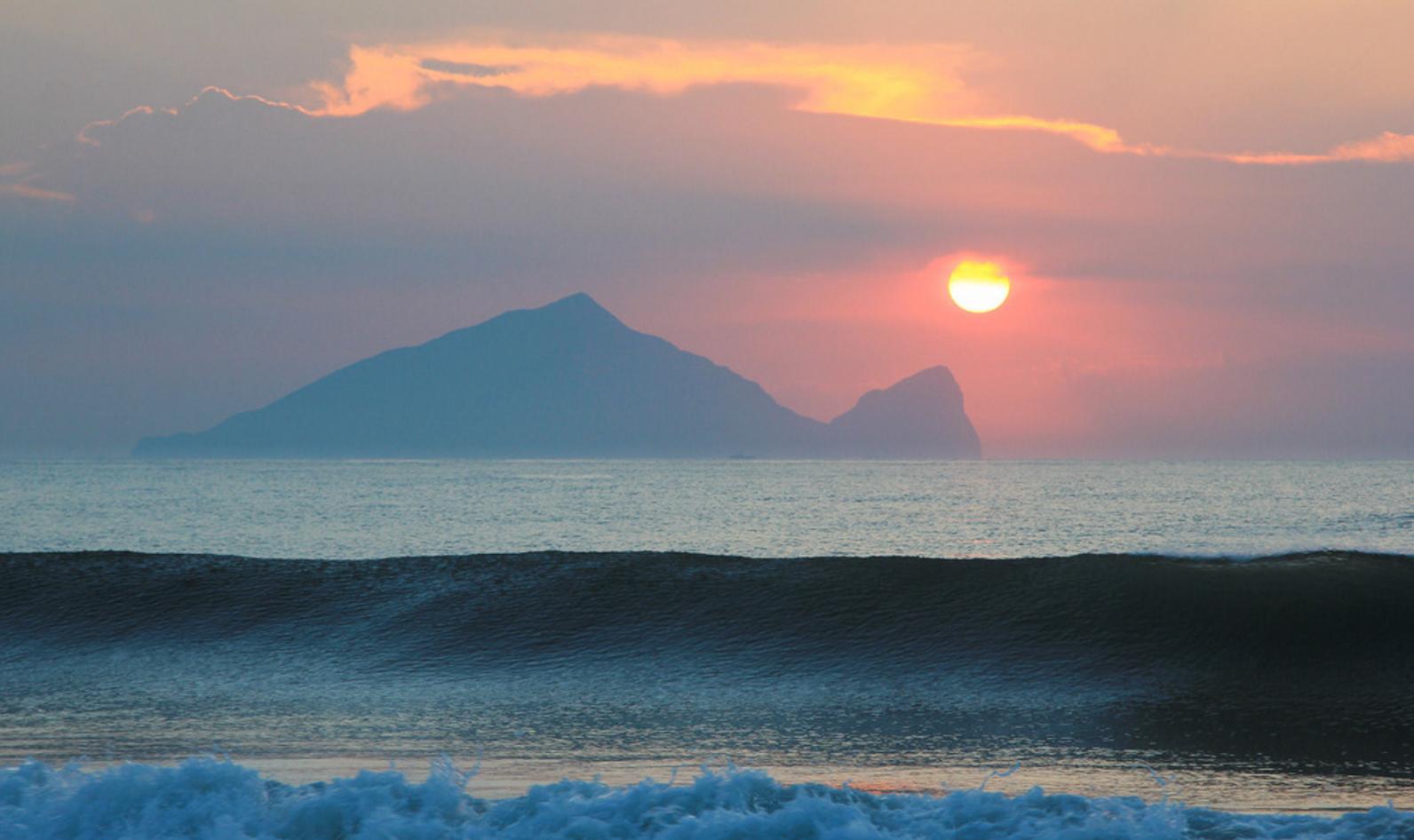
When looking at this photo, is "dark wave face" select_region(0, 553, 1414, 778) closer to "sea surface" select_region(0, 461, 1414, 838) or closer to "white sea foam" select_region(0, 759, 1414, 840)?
"sea surface" select_region(0, 461, 1414, 838)

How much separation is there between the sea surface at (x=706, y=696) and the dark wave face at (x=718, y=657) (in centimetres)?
5

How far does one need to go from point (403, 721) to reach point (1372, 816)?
6670 mm

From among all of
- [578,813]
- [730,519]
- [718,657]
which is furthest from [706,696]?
[730,519]

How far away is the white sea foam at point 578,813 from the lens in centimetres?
514

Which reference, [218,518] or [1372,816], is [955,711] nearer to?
[1372,816]

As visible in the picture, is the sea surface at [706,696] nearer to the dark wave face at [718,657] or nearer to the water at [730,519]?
the dark wave face at [718,657]

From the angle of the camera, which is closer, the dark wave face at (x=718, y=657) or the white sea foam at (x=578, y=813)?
the white sea foam at (x=578, y=813)

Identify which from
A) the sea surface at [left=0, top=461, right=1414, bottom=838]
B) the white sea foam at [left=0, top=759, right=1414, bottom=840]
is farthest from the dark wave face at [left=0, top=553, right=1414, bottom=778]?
the white sea foam at [left=0, top=759, right=1414, bottom=840]

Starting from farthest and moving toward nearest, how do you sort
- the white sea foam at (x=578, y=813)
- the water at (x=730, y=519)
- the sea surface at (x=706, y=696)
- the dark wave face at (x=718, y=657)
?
1. the water at (x=730, y=519)
2. the dark wave face at (x=718, y=657)
3. the sea surface at (x=706, y=696)
4. the white sea foam at (x=578, y=813)

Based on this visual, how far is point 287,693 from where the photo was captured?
33.0ft

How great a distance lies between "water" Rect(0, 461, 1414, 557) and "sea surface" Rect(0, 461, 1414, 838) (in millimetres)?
4435

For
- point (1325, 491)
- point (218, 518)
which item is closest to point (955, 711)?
point (218, 518)

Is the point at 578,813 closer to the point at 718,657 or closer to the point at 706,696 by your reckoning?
the point at 706,696

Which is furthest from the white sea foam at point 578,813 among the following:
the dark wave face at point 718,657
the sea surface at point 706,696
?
the dark wave face at point 718,657
